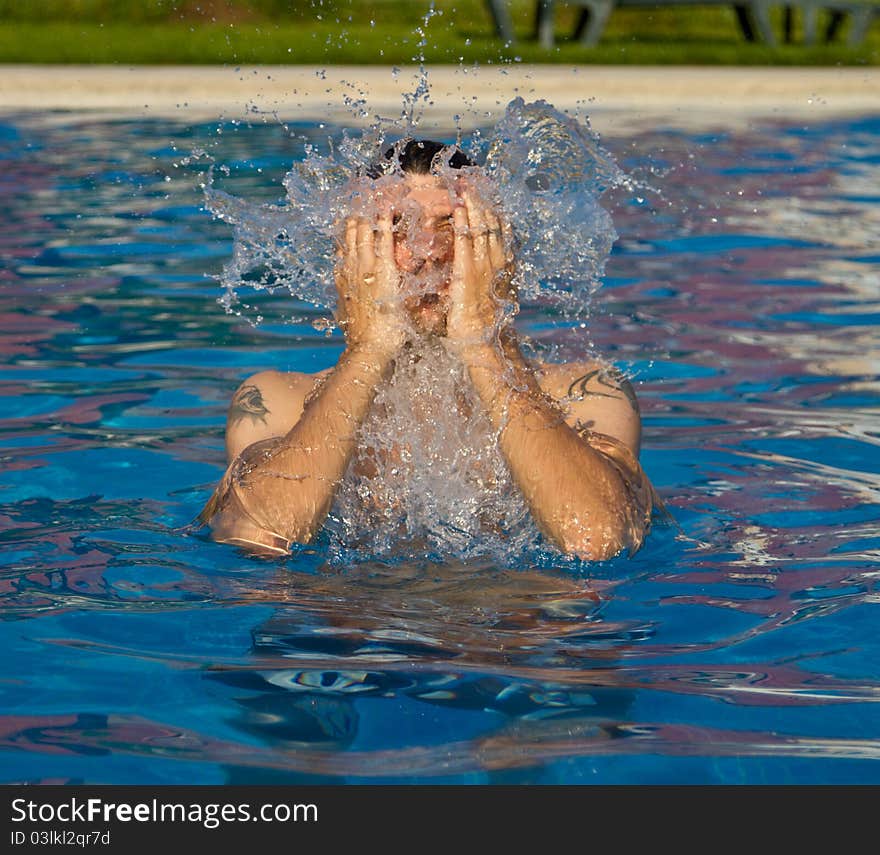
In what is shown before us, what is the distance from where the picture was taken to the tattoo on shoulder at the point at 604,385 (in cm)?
402

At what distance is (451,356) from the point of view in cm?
353

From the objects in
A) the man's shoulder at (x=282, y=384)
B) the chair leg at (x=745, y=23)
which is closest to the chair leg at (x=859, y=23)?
the chair leg at (x=745, y=23)

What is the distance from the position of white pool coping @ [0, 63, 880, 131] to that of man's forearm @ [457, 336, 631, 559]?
818 centimetres

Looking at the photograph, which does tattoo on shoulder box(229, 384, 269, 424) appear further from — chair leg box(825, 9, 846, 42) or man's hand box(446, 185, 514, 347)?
chair leg box(825, 9, 846, 42)

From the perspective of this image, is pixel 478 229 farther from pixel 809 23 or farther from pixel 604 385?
pixel 809 23

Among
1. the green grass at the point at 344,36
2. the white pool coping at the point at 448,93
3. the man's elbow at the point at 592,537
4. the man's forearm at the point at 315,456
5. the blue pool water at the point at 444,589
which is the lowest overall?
the blue pool water at the point at 444,589

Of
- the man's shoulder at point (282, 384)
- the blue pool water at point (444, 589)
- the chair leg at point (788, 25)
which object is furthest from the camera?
the chair leg at point (788, 25)

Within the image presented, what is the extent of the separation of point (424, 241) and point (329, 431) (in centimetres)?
50

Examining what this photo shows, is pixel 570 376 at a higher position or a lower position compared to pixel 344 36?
lower

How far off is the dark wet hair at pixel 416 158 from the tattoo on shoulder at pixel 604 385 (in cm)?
73

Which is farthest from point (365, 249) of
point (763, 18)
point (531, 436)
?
point (763, 18)

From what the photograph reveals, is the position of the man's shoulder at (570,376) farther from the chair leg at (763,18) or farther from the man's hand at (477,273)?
the chair leg at (763,18)

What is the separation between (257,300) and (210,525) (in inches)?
131

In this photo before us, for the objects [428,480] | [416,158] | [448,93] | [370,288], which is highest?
[448,93]
